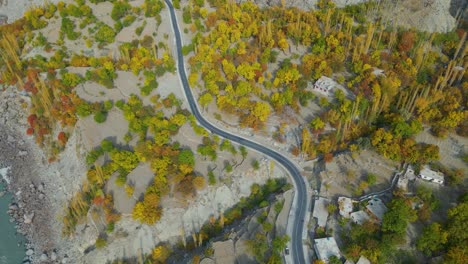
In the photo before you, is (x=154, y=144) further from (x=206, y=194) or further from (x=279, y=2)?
(x=279, y=2)

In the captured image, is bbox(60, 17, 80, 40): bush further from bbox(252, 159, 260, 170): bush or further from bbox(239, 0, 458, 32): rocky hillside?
bbox(239, 0, 458, 32): rocky hillside

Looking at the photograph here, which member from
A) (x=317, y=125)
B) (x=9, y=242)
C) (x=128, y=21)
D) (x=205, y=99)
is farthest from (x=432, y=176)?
(x=9, y=242)

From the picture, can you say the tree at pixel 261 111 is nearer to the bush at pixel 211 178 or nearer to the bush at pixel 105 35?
the bush at pixel 211 178

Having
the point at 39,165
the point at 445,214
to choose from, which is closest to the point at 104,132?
the point at 39,165

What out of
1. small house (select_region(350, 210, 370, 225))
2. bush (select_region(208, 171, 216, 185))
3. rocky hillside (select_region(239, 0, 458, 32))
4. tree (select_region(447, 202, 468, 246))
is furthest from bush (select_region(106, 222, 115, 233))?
rocky hillside (select_region(239, 0, 458, 32))

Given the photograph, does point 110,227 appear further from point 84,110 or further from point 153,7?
point 153,7

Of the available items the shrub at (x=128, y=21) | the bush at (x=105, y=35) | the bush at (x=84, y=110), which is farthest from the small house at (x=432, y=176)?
the shrub at (x=128, y=21)
